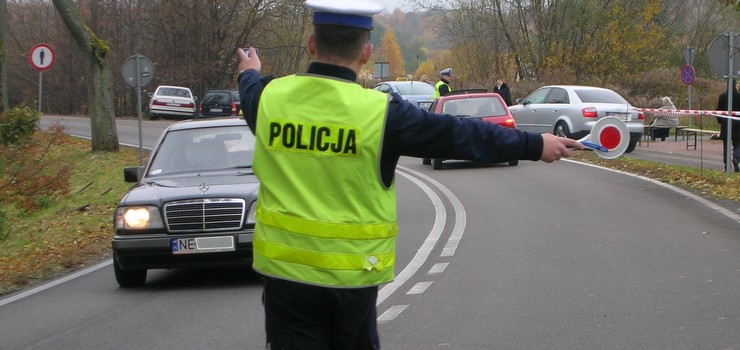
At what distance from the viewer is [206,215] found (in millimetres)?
9594

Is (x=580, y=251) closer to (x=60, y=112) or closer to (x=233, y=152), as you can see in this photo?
(x=233, y=152)

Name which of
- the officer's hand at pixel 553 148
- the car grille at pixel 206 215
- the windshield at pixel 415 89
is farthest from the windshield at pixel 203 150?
the windshield at pixel 415 89

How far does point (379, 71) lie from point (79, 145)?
92.2 feet

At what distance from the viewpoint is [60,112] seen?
76.4 meters

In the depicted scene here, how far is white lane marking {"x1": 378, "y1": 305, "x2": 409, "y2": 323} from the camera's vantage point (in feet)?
26.4

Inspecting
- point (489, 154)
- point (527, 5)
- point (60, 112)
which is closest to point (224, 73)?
point (527, 5)

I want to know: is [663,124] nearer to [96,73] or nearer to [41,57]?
[96,73]

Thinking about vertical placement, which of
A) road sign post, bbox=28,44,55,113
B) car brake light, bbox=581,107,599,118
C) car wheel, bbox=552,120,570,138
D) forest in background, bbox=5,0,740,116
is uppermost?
forest in background, bbox=5,0,740,116

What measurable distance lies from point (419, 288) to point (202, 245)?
196 cm

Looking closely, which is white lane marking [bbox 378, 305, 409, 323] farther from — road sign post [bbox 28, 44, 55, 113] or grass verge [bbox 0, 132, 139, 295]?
road sign post [bbox 28, 44, 55, 113]

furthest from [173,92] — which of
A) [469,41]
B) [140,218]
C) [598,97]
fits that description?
[140,218]


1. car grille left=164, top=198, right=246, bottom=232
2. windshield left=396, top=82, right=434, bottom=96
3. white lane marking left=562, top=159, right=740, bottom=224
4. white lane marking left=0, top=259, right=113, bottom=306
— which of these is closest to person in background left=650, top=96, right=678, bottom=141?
windshield left=396, top=82, right=434, bottom=96

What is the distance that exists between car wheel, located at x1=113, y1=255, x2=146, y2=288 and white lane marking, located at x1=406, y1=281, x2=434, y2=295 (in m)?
2.64

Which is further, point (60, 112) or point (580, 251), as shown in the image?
point (60, 112)
